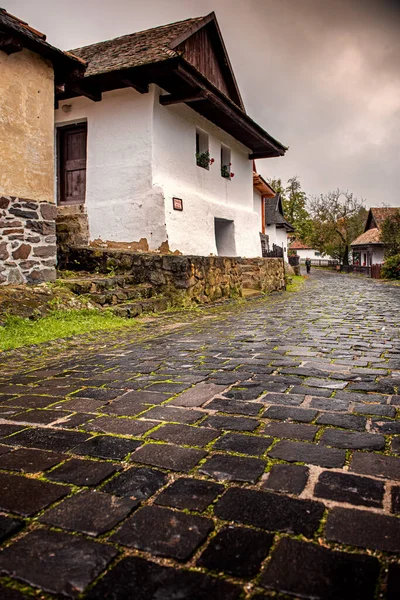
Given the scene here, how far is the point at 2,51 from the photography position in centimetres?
748

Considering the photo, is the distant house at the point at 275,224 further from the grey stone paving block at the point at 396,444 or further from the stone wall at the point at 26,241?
the grey stone paving block at the point at 396,444

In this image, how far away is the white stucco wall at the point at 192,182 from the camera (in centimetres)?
1162

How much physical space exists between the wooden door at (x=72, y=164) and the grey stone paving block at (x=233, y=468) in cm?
1117

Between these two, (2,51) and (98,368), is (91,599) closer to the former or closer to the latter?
(98,368)

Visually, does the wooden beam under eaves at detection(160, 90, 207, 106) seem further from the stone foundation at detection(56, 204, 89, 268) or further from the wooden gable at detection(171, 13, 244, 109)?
the stone foundation at detection(56, 204, 89, 268)

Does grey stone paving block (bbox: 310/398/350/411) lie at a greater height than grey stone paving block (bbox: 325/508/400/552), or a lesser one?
greater

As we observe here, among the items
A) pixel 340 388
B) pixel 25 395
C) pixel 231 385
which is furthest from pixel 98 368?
pixel 340 388

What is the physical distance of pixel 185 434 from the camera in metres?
2.60

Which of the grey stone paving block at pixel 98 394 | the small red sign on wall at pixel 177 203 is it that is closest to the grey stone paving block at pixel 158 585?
the grey stone paving block at pixel 98 394

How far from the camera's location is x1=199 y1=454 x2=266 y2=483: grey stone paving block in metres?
2.08

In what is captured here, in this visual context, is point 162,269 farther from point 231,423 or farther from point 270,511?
point 270,511

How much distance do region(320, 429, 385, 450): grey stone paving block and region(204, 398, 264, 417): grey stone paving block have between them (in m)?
0.53

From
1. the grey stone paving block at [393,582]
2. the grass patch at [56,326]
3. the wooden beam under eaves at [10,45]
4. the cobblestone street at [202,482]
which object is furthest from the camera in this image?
the wooden beam under eaves at [10,45]

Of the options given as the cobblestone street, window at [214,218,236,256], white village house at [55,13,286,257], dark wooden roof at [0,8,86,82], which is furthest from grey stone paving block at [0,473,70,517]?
window at [214,218,236,256]
